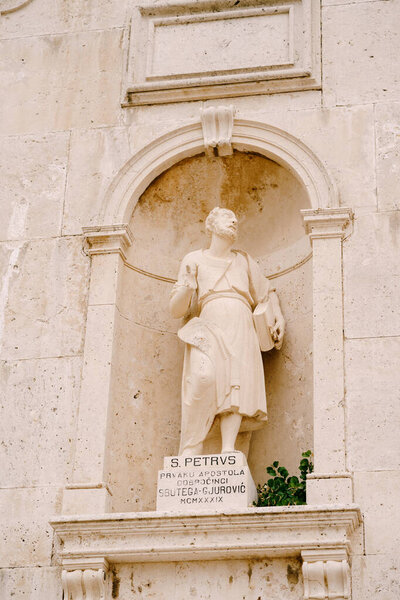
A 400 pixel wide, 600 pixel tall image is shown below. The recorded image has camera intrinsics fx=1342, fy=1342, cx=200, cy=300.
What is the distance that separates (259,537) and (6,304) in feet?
9.61

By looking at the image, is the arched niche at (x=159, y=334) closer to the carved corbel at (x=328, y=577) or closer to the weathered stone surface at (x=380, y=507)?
the weathered stone surface at (x=380, y=507)

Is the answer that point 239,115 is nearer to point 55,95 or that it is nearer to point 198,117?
point 198,117

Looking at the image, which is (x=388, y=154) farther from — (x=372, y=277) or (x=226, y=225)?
(x=226, y=225)

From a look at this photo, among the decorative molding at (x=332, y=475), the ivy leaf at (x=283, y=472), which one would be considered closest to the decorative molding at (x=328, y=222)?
the ivy leaf at (x=283, y=472)

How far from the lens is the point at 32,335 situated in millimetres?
10406

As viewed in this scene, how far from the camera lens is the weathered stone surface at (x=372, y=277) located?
988 cm

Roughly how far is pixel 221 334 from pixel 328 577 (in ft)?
7.00

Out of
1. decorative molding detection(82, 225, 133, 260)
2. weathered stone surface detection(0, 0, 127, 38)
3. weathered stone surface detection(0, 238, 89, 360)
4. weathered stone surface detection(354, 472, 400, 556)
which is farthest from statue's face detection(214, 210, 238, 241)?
weathered stone surface detection(354, 472, 400, 556)

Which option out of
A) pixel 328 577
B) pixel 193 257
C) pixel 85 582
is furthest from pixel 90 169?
pixel 328 577

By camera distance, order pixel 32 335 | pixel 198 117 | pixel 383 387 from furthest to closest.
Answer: pixel 198 117 < pixel 32 335 < pixel 383 387

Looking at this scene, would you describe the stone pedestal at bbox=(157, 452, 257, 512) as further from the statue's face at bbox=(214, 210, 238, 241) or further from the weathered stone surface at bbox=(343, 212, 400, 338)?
the statue's face at bbox=(214, 210, 238, 241)

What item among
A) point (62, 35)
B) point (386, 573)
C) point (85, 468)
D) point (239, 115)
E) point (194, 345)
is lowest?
point (386, 573)

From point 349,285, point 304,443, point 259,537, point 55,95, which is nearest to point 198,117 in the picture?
point 55,95

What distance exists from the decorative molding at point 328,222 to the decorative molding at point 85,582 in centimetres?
302
